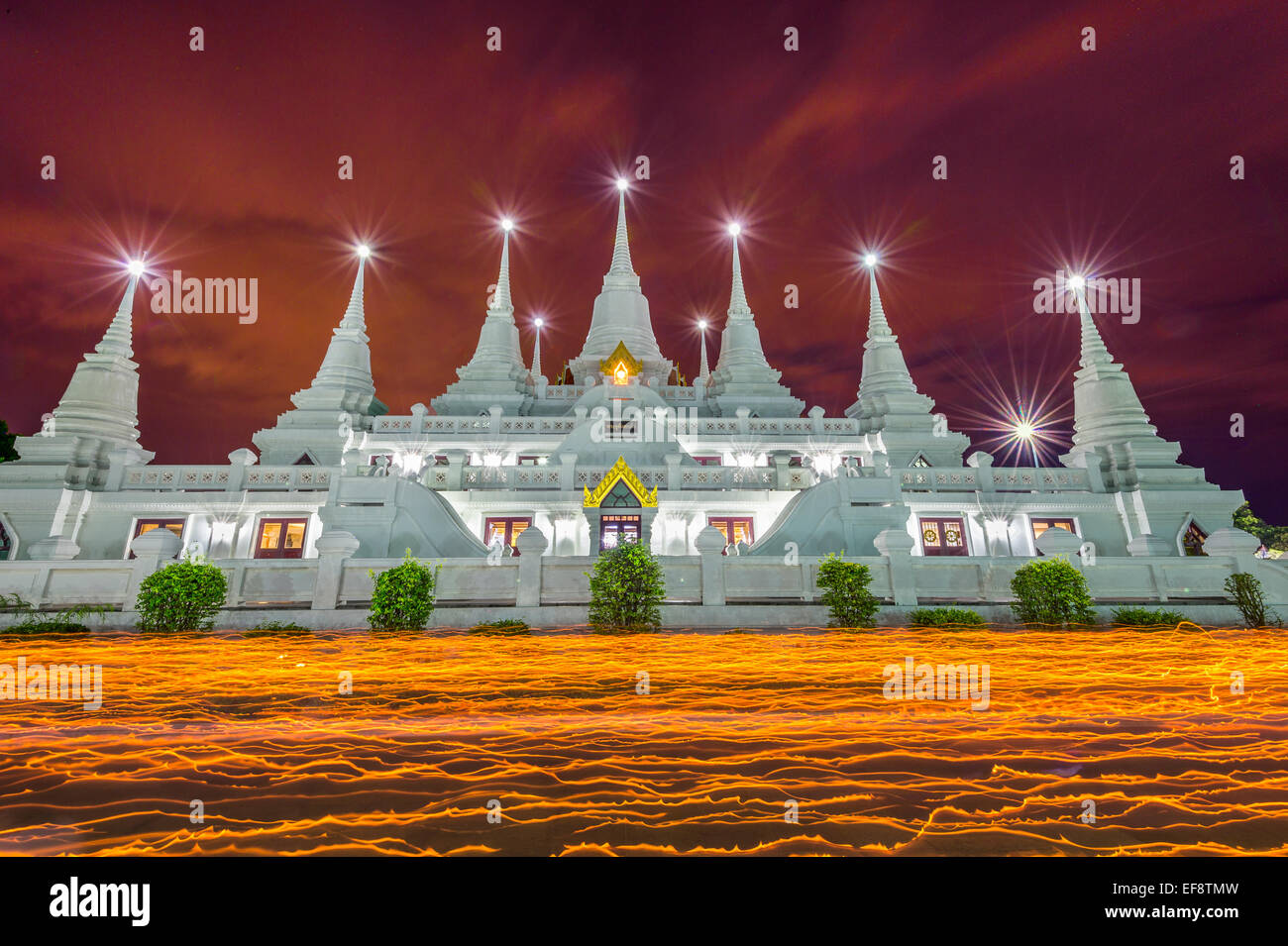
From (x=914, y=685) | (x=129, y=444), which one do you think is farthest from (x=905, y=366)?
(x=129, y=444)

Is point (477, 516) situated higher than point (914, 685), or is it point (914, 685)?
point (477, 516)

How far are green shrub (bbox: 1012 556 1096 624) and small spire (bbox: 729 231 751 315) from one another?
114 feet

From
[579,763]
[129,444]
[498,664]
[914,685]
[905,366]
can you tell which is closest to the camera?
[579,763]

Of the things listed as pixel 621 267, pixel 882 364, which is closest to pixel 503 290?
pixel 621 267

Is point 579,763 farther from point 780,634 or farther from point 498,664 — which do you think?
point 780,634

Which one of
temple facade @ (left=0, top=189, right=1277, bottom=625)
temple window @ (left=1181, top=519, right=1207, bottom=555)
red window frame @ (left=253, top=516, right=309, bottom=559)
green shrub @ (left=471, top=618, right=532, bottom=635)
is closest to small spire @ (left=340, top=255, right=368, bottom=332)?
temple facade @ (left=0, top=189, right=1277, bottom=625)

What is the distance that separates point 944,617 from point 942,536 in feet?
41.4

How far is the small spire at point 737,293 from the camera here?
47.1 meters

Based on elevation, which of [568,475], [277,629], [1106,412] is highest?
[1106,412]

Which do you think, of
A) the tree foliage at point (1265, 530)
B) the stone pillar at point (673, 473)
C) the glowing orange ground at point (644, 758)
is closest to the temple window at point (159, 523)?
the glowing orange ground at point (644, 758)

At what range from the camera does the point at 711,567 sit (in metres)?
16.2

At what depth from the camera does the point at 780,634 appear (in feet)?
47.0

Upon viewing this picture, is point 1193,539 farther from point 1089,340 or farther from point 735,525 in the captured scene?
point 735,525

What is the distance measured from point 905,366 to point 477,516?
→ 28.2m
